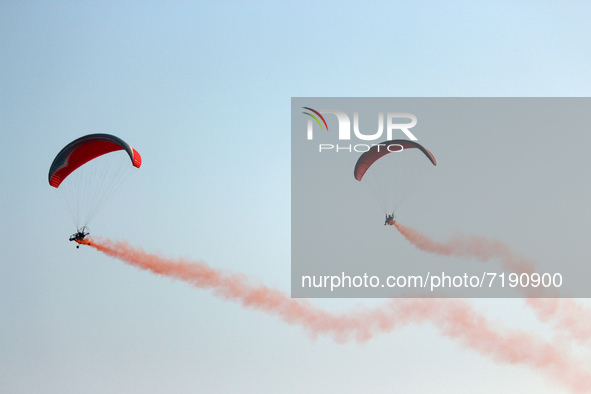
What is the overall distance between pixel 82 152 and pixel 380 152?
1401 cm

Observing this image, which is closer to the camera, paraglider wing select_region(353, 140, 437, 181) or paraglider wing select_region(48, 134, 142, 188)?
paraglider wing select_region(48, 134, 142, 188)

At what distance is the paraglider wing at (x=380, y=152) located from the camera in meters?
38.8

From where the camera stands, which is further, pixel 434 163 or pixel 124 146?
pixel 434 163

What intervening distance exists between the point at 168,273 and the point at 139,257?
161 centimetres

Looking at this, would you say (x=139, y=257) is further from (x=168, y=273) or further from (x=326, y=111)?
(x=326, y=111)

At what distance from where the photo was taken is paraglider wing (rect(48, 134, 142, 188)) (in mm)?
35812

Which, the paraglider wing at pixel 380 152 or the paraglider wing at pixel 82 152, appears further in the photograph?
the paraglider wing at pixel 380 152

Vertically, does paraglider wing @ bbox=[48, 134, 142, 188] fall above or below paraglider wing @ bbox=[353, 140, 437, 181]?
below

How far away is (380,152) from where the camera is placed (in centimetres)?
3938

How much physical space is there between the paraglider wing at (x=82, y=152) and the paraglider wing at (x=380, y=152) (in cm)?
1072

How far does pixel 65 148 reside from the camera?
1430 inches

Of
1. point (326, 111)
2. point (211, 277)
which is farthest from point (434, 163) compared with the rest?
point (211, 277)

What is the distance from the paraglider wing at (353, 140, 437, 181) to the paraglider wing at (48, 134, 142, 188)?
10716 millimetres

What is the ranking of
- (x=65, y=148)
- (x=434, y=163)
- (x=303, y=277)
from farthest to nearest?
1. (x=434, y=163)
2. (x=65, y=148)
3. (x=303, y=277)
